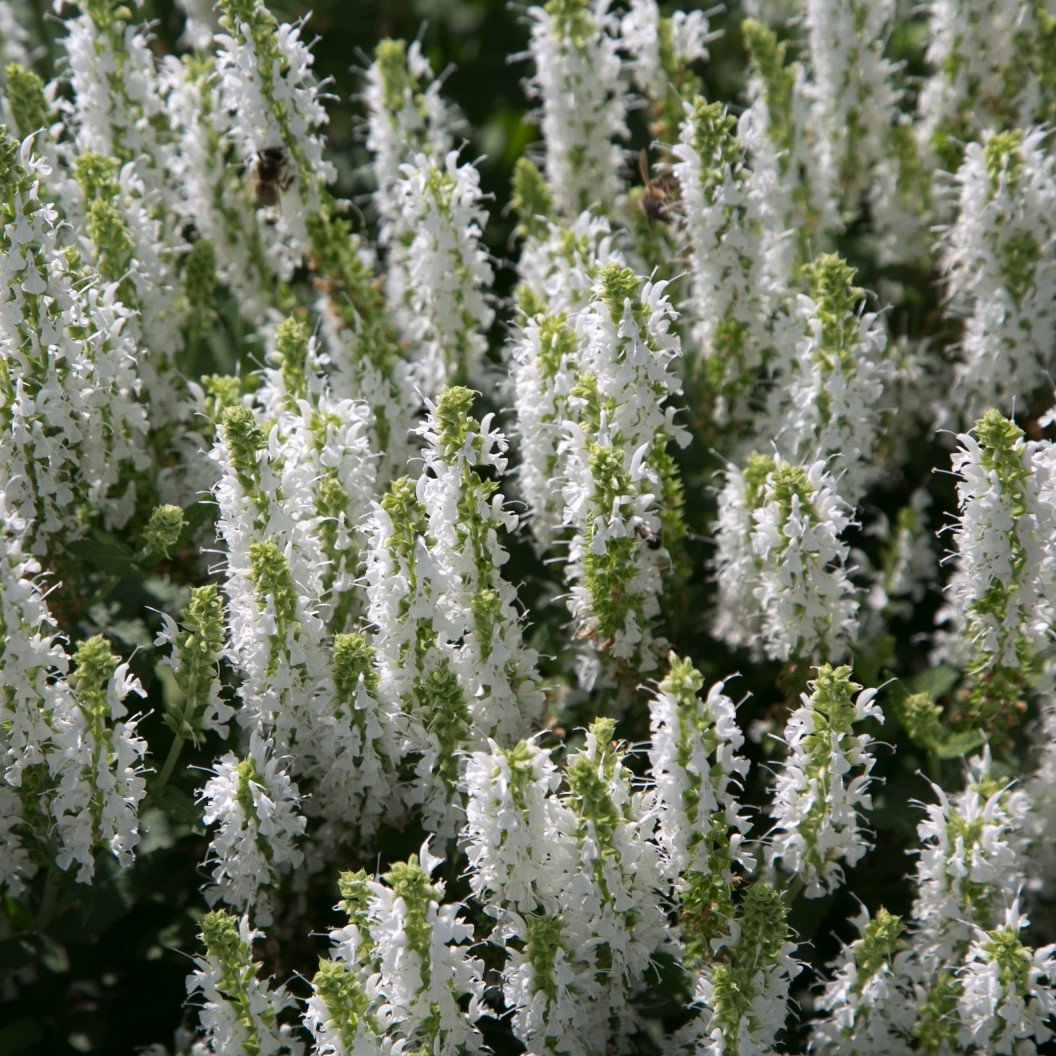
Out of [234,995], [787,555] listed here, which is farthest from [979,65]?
[234,995]

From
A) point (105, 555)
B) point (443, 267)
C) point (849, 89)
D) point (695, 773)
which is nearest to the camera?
point (695, 773)

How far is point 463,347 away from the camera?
4.07 metres

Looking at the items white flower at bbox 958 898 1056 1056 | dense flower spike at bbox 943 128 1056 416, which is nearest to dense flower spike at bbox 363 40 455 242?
dense flower spike at bbox 943 128 1056 416

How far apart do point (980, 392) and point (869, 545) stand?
0.88 meters

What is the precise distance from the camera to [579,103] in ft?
14.5

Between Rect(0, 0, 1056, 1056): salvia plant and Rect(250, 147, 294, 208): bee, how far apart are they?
0.6 inches

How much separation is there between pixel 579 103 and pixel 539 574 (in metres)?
1.77

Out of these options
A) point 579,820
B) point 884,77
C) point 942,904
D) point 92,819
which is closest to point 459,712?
point 579,820

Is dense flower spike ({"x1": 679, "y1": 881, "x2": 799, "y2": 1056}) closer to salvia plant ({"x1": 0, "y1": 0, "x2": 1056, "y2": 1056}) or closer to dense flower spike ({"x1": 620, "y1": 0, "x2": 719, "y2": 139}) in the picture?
salvia plant ({"x1": 0, "y1": 0, "x2": 1056, "y2": 1056})

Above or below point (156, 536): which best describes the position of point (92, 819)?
below

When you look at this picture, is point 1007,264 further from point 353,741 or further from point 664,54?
point 353,741

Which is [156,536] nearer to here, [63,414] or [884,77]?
[63,414]

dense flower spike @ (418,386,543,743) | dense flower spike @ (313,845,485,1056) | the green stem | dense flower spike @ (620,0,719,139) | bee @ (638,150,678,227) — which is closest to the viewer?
dense flower spike @ (313,845,485,1056)

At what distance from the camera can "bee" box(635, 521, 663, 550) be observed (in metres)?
3.24
